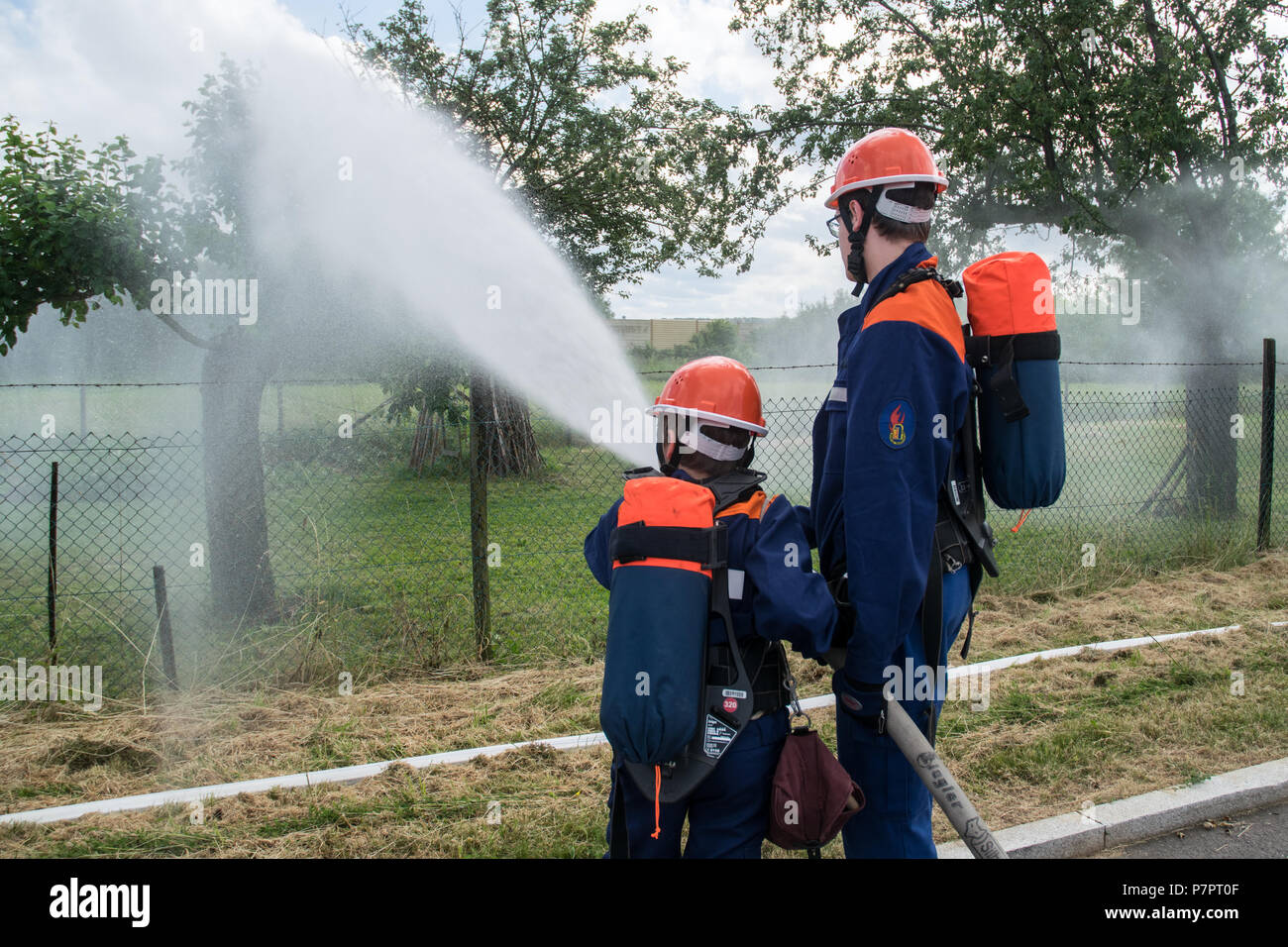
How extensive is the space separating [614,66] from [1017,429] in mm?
12881

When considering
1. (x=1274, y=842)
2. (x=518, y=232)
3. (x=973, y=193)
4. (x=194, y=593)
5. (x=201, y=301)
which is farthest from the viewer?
(x=518, y=232)

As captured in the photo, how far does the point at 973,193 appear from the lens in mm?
11383

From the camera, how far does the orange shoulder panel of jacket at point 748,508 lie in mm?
2121

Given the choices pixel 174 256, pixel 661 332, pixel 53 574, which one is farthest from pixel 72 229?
pixel 661 332

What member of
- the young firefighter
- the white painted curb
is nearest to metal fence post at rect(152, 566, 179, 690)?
the white painted curb

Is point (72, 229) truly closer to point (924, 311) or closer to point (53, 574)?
point (53, 574)

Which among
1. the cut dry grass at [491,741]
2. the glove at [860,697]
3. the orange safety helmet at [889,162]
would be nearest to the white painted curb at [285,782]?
the cut dry grass at [491,741]

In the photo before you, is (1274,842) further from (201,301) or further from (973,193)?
(973,193)

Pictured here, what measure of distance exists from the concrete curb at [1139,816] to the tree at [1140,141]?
640cm

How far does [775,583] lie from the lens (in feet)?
6.63

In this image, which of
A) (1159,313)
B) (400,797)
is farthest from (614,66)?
(400,797)

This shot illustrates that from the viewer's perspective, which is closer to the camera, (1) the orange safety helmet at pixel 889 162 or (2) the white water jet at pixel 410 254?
(1) the orange safety helmet at pixel 889 162

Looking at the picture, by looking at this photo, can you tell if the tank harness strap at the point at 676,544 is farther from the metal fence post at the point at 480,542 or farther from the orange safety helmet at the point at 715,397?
the metal fence post at the point at 480,542

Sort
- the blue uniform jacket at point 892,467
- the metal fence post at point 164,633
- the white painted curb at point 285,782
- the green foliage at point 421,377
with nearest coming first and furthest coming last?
the blue uniform jacket at point 892,467 → the white painted curb at point 285,782 → the metal fence post at point 164,633 → the green foliage at point 421,377
